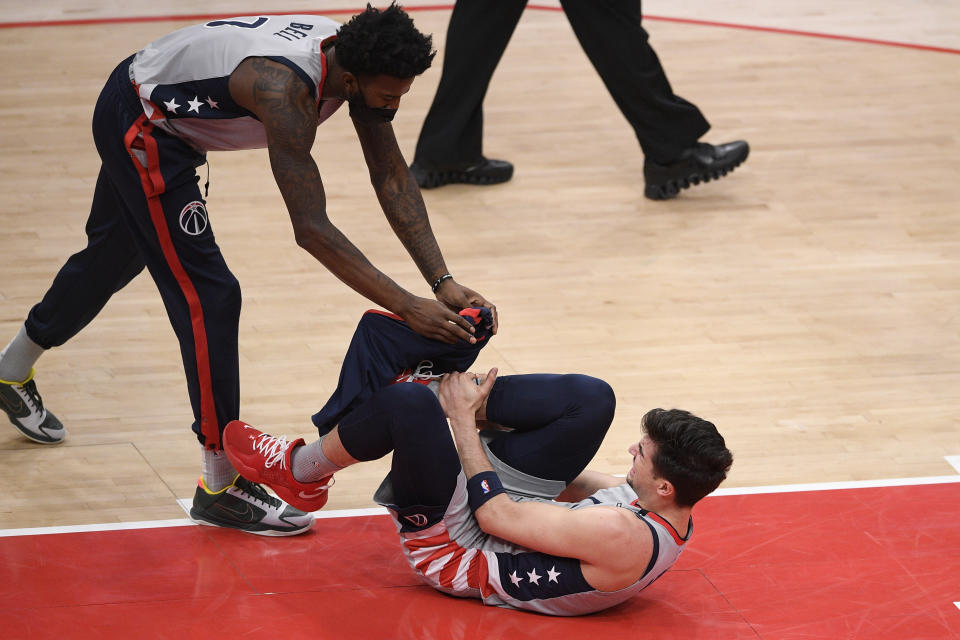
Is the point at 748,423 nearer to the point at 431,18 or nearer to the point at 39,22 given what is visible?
the point at 431,18

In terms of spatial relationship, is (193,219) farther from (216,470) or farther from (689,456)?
(689,456)

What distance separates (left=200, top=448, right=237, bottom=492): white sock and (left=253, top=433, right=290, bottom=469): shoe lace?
0.67 feet

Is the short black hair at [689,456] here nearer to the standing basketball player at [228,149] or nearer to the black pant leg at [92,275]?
the standing basketball player at [228,149]

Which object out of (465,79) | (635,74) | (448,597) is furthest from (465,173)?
(448,597)

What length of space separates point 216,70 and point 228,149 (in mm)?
207

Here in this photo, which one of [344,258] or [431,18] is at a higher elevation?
[344,258]

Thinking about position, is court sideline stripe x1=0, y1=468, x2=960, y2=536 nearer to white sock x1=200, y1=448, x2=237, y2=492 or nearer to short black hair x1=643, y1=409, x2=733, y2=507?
white sock x1=200, y1=448, x2=237, y2=492

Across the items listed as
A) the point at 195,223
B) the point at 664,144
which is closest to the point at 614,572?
the point at 195,223

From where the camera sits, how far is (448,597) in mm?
2840

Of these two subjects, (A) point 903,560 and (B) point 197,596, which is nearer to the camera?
(B) point 197,596

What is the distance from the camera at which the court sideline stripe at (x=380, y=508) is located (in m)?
3.14

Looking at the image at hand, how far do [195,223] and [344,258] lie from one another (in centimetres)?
41

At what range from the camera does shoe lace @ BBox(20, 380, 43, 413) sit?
3.50 m

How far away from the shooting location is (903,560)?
3.04 meters
